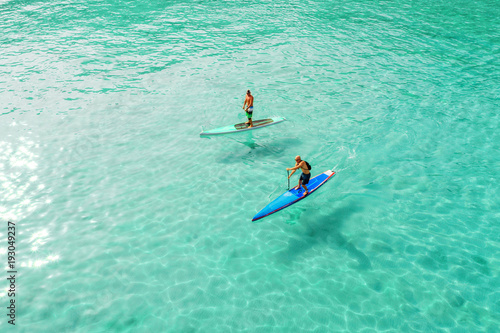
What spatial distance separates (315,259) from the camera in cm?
1184

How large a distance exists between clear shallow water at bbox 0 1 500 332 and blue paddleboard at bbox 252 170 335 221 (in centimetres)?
45

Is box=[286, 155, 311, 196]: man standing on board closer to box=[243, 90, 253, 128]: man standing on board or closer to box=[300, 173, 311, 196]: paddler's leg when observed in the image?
box=[300, 173, 311, 196]: paddler's leg

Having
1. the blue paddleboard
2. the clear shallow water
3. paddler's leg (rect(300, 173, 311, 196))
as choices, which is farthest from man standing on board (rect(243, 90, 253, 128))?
paddler's leg (rect(300, 173, 311, 196))

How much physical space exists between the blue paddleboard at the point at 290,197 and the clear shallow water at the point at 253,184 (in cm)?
45

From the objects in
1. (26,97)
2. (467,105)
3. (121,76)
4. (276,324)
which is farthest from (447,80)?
(26,97)

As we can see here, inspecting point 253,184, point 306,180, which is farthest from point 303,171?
point 253,184

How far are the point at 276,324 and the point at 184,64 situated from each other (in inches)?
895

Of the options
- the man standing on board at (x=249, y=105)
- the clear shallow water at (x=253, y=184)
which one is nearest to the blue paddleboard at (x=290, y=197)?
the clear shallow water at (x=253, y=184)

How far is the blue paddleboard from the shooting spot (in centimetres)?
1334

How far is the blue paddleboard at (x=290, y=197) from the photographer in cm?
1334

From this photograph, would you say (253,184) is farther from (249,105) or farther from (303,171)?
(249,105)

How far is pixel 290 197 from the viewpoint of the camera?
13.9m

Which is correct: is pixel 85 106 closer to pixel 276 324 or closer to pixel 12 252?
pixel 12 252

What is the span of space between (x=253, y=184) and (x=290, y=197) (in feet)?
7.31
